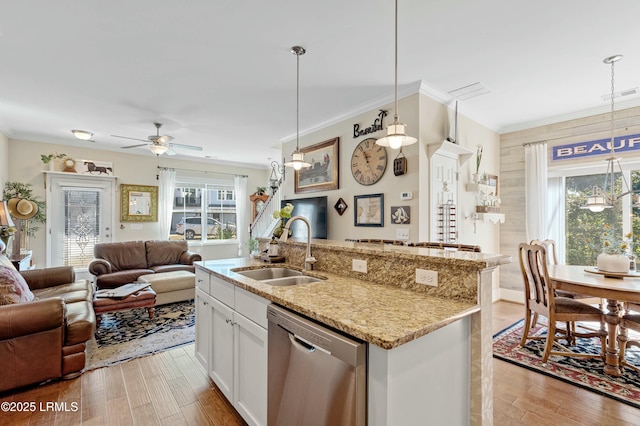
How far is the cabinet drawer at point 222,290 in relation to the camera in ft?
6.47

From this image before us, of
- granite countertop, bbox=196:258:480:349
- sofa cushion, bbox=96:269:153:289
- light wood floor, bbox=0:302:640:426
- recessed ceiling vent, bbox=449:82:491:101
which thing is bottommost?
light wood floor, bbox=0:302:640:426

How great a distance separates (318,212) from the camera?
184 inches

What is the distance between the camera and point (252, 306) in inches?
67.4

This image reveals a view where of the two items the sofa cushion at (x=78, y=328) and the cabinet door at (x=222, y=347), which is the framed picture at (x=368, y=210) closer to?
the cabinet door at (x=222, y=347)

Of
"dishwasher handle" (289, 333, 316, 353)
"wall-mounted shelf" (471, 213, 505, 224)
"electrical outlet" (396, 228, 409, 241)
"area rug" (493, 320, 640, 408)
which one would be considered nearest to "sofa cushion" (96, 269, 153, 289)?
"electrical outlet" (396, 228, 409, 241)

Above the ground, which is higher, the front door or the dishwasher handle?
the front door

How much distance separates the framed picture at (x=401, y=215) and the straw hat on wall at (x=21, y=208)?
6017mm

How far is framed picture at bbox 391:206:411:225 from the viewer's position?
11.6ft

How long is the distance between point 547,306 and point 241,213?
6.85 m

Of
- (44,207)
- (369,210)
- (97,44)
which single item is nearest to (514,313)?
(369,210)

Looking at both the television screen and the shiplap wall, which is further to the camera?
the television screen

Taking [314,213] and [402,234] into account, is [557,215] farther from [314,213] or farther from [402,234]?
[314,213]

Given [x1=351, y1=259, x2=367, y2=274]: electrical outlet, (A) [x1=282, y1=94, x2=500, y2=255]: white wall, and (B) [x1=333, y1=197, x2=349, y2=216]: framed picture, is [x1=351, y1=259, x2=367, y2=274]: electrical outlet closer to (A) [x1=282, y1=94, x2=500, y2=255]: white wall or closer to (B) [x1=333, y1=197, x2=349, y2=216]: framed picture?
(A) [x1=282, y1=94, x2=500, y2=255]: white wall

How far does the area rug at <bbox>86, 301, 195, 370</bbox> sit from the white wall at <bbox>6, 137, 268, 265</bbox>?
2953 millimetres
